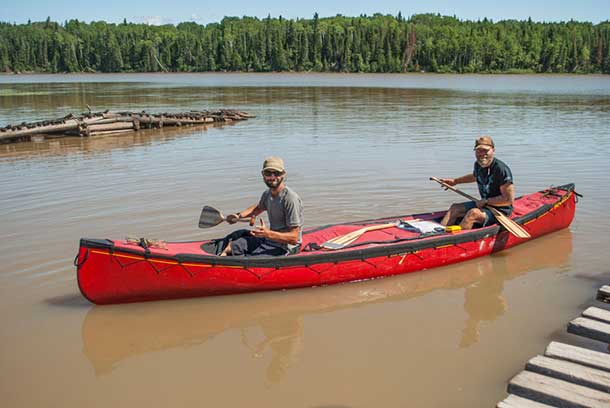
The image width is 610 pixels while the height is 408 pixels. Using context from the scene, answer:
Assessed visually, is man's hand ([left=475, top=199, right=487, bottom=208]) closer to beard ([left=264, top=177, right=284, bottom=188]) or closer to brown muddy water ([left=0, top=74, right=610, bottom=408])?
brown muddy water ([left=0, top=74, right=610, bottom=408])

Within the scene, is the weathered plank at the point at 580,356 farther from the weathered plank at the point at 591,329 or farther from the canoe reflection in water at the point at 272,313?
the canoe reflection in water at the point at 272,313

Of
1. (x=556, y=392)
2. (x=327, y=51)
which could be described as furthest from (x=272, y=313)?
(x=327, y=51)

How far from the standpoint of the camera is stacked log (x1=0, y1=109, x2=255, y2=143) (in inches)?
865

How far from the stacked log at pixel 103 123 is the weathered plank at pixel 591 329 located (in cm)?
2110

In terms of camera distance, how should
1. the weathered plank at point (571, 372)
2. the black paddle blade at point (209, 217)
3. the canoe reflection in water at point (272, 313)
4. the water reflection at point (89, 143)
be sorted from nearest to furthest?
the weathered plank at point (571, 372), the canoe reflection in water at point (272, 313), the black paddle blade at point (209, 217), the water reflection at point (89, 143)

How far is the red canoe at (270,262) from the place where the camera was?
22.6ft

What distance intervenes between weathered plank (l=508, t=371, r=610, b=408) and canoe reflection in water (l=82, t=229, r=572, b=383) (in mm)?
1671

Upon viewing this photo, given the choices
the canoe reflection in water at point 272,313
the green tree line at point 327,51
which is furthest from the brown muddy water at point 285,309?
the green tree line at point 327,51

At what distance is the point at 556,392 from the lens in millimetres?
4484

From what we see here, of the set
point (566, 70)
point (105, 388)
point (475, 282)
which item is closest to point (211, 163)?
point (475, 282)

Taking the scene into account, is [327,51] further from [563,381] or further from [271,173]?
[563,381]

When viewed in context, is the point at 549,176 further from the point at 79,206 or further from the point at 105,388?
the point at 105,388

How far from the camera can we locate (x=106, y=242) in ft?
22.1

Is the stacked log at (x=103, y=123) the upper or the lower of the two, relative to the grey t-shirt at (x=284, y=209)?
upper
